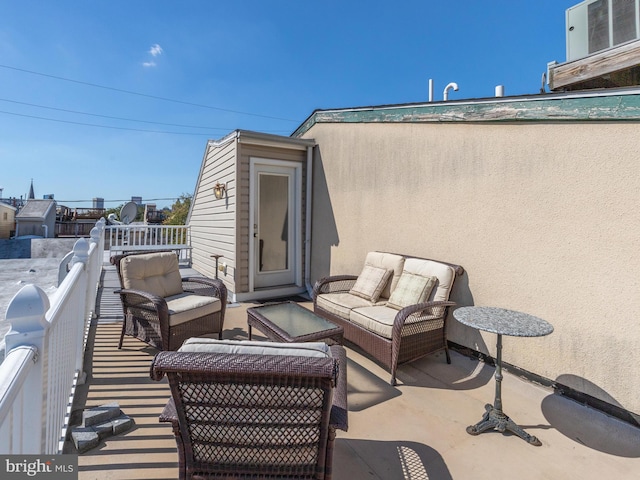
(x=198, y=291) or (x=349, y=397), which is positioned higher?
(x=198, y=291)

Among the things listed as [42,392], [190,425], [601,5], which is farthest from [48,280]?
[601,5]

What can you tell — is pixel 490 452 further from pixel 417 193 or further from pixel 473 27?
pixel 473 27

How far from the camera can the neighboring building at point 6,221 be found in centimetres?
1724

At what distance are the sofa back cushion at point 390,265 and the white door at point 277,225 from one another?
2284 millimetres

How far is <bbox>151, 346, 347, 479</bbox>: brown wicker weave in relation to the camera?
→ 116cm

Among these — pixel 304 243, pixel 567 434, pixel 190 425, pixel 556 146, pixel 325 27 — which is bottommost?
pixel 567 434

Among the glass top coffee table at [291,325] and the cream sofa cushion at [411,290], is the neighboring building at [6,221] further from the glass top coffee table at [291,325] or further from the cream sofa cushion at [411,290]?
the cream sofa cushion at [411,290]

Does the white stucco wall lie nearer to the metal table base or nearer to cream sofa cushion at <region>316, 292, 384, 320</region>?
the metal table base

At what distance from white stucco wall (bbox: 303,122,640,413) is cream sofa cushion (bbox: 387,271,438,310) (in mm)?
418

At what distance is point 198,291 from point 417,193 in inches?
120

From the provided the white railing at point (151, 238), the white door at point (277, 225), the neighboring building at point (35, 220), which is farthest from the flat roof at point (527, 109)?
the neighboring building at point (35, 220)

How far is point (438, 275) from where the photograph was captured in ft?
11.1

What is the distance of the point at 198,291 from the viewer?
13.0 ft

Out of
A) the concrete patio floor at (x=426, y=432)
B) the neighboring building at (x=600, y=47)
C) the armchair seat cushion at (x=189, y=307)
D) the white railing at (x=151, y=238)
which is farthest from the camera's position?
the white railing at (x=151, y=238)
